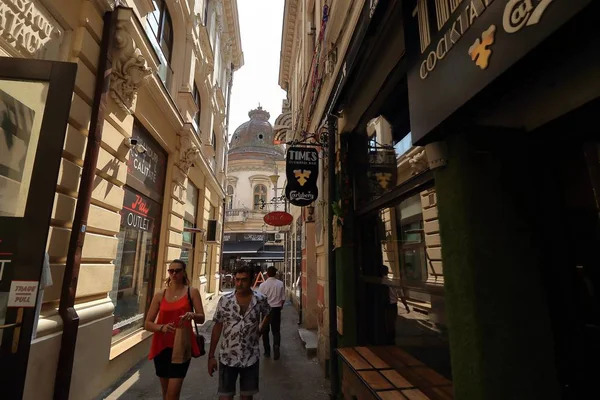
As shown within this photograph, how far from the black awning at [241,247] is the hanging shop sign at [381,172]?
2348cm

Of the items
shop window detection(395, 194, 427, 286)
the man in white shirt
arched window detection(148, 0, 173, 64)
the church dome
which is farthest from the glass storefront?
the church dome

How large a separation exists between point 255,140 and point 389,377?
126ft

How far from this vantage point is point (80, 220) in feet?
12.8

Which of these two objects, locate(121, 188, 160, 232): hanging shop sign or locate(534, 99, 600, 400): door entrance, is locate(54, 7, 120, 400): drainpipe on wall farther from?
locate(534, 99, 600, 400): door entrance

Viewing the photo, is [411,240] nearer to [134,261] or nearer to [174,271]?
[174,271]

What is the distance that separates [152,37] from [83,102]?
11.0 ft

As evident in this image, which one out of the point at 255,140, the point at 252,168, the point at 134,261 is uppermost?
the point at 255,140

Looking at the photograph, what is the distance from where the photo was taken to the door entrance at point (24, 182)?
2266mm

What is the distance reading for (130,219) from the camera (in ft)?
19.4

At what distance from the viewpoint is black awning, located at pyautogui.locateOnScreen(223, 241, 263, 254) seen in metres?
27.4

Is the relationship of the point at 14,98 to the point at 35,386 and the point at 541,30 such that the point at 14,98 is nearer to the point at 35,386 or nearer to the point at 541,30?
the point at 35,386

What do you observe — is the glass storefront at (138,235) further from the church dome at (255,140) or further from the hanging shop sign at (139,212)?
the church dome at (255,140)

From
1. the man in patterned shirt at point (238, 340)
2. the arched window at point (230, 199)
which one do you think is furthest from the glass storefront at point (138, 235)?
the arched window at point (230, 199)

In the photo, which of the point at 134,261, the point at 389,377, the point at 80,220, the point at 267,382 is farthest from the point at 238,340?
the point at 134,261
